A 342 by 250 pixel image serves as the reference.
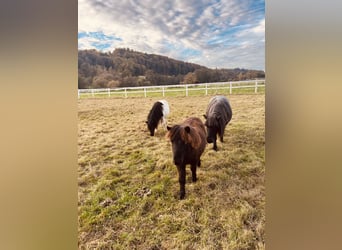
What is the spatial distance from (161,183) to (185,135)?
338 millimetres

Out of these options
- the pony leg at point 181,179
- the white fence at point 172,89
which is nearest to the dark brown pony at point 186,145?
the pony leg at point 181,179

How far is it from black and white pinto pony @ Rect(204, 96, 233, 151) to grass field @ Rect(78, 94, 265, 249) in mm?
40

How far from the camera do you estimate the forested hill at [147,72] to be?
1521 mm

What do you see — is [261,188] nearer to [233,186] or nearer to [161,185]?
[233,186]

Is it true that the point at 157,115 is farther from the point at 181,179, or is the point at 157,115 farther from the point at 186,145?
the point at 181,179

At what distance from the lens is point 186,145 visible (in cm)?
154

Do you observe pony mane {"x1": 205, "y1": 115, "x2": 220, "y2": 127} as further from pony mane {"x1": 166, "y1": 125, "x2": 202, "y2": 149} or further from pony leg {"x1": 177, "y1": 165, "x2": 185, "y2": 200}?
pony leg {"x1": 177, "y1": 165, "x2": 185, "y2": 200}

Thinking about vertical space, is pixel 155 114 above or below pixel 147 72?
below

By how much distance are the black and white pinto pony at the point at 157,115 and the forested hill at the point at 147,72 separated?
0.14 m

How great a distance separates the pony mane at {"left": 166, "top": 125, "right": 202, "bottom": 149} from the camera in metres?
1.55

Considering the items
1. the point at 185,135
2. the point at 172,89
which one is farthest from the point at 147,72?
the point at 185,135

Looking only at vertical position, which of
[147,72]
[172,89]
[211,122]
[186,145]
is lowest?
[186,145]

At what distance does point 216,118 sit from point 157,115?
389 mm

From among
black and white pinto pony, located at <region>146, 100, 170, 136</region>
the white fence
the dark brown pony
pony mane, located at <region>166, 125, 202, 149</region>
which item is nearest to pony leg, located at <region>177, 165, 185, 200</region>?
the dark brown pony
